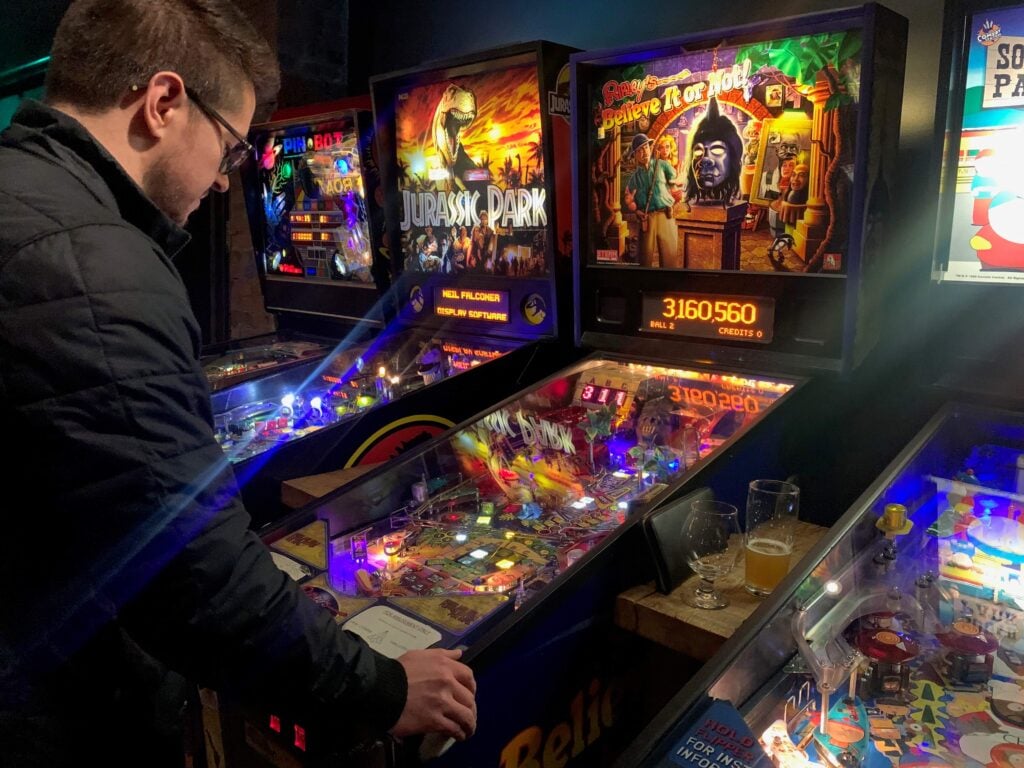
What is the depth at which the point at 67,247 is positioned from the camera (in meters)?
0.87

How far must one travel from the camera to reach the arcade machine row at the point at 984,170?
1625 mm

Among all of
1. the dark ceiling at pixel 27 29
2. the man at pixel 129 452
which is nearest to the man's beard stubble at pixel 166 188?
the man at pixel 129 452

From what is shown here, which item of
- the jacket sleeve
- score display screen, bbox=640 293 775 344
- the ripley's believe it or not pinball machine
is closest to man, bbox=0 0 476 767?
the jacket sleeve

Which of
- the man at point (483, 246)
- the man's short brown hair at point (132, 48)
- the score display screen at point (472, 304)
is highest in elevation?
the man's short brown hair at point (132, 48)

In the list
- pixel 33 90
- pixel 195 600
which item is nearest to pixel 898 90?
pixel 195 600

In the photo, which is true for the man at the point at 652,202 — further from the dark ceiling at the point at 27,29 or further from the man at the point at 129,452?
the dark ceiling at the point at 27,29

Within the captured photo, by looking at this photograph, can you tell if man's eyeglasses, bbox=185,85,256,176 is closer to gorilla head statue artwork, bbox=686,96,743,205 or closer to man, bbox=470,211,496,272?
gorilla head statue artwork, bbox=686,96,743,205

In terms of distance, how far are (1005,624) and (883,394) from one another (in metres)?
0.95

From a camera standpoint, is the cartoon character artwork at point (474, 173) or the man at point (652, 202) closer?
the man at point (652, 202)

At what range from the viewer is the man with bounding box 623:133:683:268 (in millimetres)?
2164

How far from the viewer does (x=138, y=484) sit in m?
0.87

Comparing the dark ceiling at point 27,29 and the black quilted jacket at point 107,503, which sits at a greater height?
the dark ceiling at point 27,29

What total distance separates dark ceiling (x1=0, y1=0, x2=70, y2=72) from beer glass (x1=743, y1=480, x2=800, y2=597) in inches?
202

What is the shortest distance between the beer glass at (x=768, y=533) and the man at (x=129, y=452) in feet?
2.38
